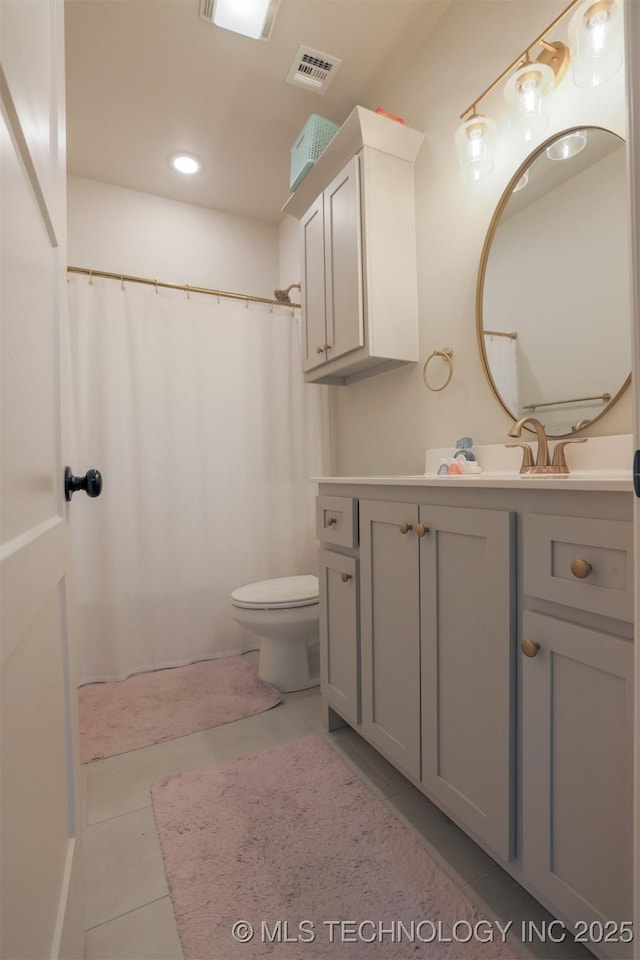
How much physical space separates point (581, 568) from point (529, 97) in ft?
4.28

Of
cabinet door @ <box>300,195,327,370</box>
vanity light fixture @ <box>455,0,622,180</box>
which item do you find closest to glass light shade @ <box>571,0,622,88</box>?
vanity light fixture @ <box>455,0,622,180</box>

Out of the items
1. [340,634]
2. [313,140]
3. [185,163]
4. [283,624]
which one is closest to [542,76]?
[313,140]

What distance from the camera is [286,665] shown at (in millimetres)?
1977

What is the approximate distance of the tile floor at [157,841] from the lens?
92 cm

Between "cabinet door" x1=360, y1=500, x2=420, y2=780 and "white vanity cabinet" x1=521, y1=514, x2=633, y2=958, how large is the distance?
328 mm

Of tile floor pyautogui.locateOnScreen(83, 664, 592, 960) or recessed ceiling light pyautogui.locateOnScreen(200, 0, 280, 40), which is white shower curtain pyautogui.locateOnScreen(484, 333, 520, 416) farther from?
recessed ceiling light pyautogui.locateOnScreen(200, 0, 280, 40)

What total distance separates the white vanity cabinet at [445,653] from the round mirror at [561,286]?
51 centimetres

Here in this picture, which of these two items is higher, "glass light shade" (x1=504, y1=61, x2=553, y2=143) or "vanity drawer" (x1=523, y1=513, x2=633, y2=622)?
"glass light shade" (x1=504, y1=61, x2=553, y2=143)

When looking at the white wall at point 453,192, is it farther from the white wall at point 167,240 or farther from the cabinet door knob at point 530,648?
the white wall at point 167,240

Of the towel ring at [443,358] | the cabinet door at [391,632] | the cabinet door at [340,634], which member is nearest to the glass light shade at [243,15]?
the towel ring at [443,358]

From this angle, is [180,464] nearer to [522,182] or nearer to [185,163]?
[185,163]

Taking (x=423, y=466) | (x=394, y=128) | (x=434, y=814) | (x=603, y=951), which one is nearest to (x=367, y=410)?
(x=423, y=466)

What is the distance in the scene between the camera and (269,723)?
1694 millimetres

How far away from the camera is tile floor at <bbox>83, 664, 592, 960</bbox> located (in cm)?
92
